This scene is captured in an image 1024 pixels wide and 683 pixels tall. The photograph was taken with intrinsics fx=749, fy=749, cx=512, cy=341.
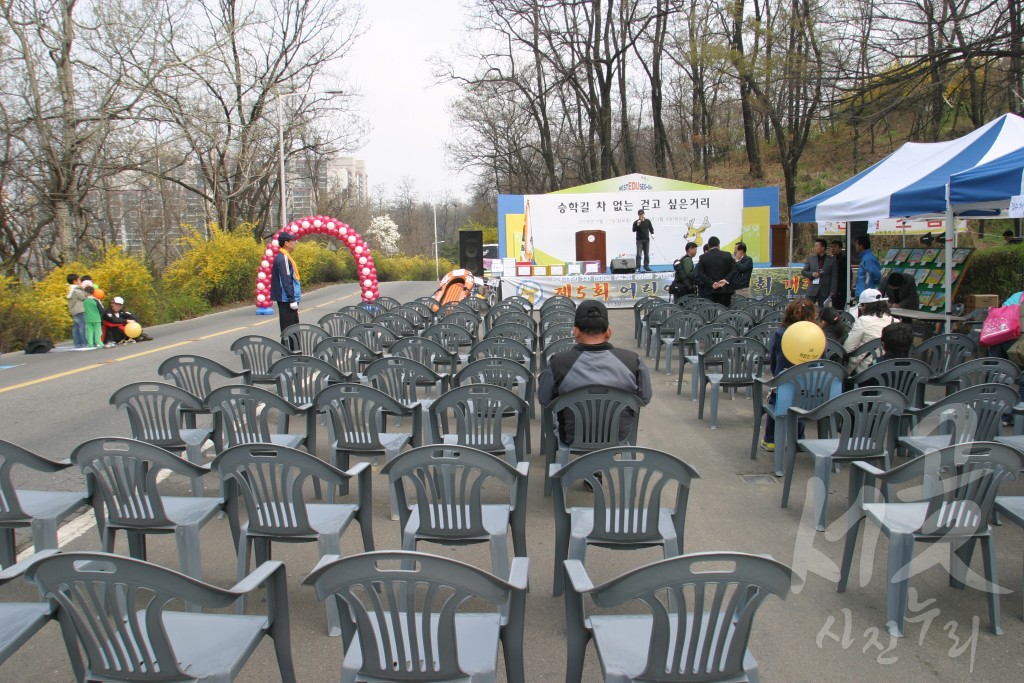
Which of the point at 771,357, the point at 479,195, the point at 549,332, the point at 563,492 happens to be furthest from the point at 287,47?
the point at 563,492

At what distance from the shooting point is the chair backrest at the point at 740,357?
24.6 ft

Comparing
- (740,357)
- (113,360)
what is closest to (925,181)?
(740,357)

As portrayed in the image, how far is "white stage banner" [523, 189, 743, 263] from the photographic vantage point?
950 inches

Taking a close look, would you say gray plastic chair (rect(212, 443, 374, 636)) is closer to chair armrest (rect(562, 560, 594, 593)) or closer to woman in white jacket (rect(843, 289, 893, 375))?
chair armrest (rect(562, 560, 594, 593))

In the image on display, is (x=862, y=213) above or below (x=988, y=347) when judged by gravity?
above

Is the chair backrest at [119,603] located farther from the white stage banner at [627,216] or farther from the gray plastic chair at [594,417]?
the white stage banner at [627,216]

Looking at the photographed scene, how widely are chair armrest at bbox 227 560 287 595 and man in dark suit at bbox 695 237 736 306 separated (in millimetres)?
11523

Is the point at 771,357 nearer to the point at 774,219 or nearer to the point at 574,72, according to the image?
the point at 774,219

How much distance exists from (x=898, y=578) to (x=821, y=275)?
34.0 feet

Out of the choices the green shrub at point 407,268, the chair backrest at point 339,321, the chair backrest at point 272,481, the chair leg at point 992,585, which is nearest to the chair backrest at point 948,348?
the chair leg at point 992,585

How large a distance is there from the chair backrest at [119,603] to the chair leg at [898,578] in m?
2.90

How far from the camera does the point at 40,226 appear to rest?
25000 millimetres

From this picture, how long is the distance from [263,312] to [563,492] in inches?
815

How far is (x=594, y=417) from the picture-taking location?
5.11 metres
